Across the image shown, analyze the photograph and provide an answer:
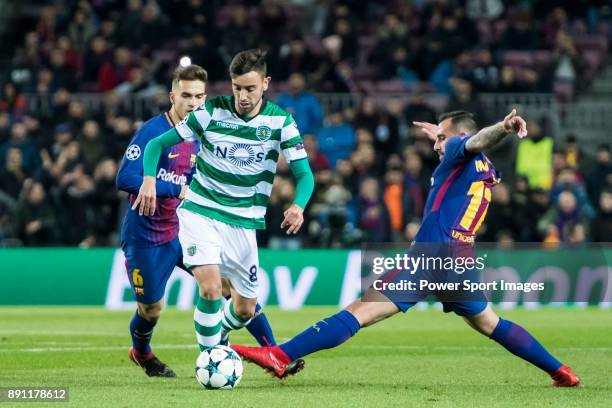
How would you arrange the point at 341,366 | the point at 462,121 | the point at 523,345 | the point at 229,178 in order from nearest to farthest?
the point at 523,345
the point at 229,178
the point at 462,121
the point at 341,366

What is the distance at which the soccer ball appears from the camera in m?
9.10

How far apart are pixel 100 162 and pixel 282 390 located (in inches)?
509

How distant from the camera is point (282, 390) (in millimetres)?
9297

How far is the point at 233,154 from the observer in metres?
9.59

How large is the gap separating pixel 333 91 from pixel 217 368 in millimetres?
15364

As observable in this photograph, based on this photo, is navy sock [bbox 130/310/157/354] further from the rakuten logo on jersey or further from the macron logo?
the macron logo

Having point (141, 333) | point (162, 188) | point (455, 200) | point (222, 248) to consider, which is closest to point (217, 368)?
point (222, 248)

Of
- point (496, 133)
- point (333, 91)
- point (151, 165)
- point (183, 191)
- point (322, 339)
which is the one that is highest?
point (496, 133)

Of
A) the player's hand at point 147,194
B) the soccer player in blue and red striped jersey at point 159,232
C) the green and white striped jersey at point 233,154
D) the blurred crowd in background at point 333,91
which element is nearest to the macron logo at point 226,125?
the green and white striped jersey at point 233,154

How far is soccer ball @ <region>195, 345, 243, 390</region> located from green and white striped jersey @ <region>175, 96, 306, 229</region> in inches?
41.2

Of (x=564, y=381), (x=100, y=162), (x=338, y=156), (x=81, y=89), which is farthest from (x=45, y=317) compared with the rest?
(x=564, y=381)

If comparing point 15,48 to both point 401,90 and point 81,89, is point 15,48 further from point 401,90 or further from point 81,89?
point 401,90

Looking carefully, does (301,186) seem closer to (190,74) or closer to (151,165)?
(151,165)

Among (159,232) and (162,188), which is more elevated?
(162,188)
